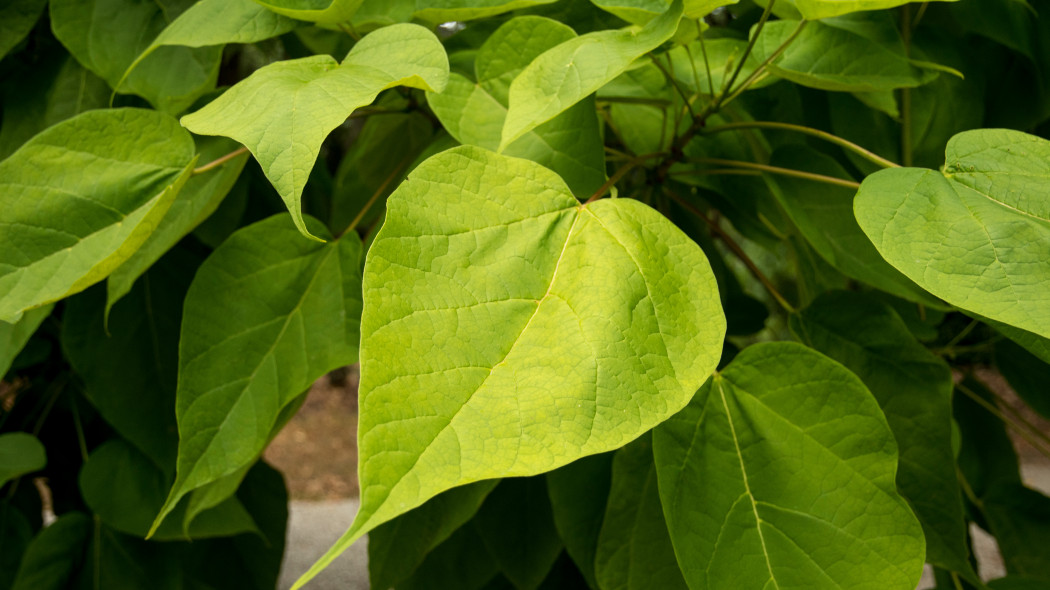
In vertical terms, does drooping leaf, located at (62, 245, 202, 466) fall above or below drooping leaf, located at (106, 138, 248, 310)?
below

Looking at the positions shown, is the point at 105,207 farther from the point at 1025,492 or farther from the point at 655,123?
the point at 1025,492

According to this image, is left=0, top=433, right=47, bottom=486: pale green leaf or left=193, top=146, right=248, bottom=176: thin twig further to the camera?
left=0, top=433, right=47, bottom=486: pale green leaf

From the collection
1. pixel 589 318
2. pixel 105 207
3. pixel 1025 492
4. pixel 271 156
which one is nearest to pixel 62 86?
pixel 105 207

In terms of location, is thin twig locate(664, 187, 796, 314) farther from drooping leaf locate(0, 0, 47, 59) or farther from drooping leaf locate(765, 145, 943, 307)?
drooping leaf locate(0, 0, 47, 59)

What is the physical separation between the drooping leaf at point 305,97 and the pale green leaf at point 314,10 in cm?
3

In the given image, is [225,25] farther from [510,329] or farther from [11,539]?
[11,539]

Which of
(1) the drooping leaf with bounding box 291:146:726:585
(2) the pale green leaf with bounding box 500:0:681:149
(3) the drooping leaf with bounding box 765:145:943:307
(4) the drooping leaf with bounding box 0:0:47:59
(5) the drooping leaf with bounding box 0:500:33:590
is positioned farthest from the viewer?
(5) the drooping leaf with bounding box 0:500:33:590

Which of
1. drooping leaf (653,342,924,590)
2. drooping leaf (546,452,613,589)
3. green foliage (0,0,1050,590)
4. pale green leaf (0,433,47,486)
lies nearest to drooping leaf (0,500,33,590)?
green foliage (0,0,1050,590)

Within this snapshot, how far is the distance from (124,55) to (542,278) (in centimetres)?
39

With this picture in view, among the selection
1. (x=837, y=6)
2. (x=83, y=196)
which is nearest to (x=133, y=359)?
(x=83, y=196)

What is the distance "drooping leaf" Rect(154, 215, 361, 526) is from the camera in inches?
15.2

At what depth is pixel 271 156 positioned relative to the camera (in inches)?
11.4

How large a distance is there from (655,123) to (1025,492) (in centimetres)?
45

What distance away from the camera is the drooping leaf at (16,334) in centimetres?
46
